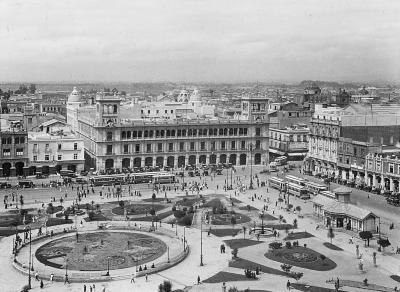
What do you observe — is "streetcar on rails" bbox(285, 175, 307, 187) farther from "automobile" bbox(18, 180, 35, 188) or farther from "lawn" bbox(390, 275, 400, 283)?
"automobile" bbox(18, 180, 35, 188)

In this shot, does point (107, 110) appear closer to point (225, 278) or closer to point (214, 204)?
point (214, 204)

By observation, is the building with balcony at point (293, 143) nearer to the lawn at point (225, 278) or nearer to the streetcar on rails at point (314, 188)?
the streetcar on rails at point (314, 188)

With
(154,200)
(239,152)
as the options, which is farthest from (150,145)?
(154,200)

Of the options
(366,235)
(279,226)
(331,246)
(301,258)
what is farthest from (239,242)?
(366,235)

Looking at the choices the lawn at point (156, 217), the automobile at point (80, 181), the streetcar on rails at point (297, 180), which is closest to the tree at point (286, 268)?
the lawn at point (156, 217)

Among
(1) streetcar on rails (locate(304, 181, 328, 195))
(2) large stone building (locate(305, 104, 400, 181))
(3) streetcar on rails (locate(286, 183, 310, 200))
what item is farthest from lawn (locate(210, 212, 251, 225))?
(2) large stone building (locate(305, 104, 400, 181))

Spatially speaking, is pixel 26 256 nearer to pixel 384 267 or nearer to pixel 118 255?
pixel 118 255
